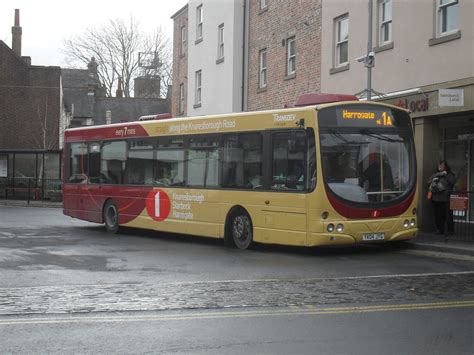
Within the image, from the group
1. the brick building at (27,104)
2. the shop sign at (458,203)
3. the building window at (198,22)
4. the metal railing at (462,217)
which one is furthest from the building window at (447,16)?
the brick building at (27,104)

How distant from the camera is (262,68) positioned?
26.0 metres

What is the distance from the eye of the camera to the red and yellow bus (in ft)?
39.7

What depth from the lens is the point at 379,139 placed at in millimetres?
12750

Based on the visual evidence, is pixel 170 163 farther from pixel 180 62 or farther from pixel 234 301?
pixel 180 62

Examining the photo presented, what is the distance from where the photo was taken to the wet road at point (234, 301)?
595cm

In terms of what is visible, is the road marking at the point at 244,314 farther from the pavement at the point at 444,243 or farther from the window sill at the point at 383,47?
the window sill at the point at 383,47

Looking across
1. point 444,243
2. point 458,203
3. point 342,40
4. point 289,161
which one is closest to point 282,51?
point 342,40

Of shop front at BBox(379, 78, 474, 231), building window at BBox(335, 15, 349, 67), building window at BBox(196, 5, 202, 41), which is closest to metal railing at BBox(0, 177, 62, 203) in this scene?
building window at BBox(196, 5, 202, 41)

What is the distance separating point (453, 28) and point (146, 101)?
211 ft

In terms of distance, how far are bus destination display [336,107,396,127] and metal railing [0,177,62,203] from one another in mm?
24329

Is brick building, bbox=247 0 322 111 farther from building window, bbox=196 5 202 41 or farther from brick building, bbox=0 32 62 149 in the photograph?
brick building, bbox=0 32 62 149

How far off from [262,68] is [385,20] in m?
8.26

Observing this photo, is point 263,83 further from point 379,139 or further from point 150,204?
point 379,139

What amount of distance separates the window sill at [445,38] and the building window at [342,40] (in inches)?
167
